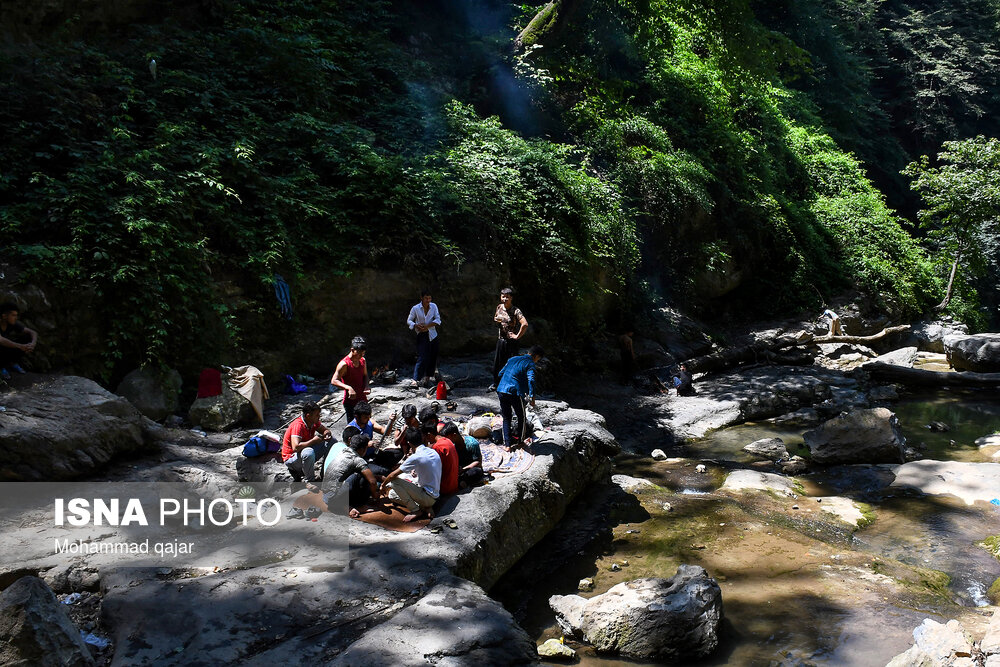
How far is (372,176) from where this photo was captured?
11.5m

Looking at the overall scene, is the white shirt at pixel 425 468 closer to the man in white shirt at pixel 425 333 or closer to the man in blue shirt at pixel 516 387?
the man in blue shirt at pixel 516 387

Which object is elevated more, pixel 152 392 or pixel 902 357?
pixel 152 392

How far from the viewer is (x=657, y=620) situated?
5.31 metres

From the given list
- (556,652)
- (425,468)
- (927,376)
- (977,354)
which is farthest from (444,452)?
(977,354)

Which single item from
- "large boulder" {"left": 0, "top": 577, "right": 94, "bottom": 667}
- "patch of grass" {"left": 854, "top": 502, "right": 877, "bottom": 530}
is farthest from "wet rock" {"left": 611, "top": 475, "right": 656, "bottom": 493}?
"large boulder" {"left": 0, "top": 577, "right": 94, "bottom": 667}

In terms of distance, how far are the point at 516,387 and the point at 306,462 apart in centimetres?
238

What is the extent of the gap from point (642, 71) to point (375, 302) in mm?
12569

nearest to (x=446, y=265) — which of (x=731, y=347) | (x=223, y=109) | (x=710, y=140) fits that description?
(x=223, y=109)

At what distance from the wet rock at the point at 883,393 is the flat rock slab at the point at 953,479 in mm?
4702

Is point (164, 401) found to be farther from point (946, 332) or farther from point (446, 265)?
point (946, 332)

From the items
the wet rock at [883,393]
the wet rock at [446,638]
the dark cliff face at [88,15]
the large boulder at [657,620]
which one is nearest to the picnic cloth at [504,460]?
the large boulder at [657,620]

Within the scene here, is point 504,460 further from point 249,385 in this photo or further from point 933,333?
point 933,333

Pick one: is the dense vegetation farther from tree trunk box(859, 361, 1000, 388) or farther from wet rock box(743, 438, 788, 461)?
wet rock box(743, 438, 788, 461)

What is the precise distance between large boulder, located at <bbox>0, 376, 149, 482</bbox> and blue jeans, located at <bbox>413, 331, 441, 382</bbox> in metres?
3.81
